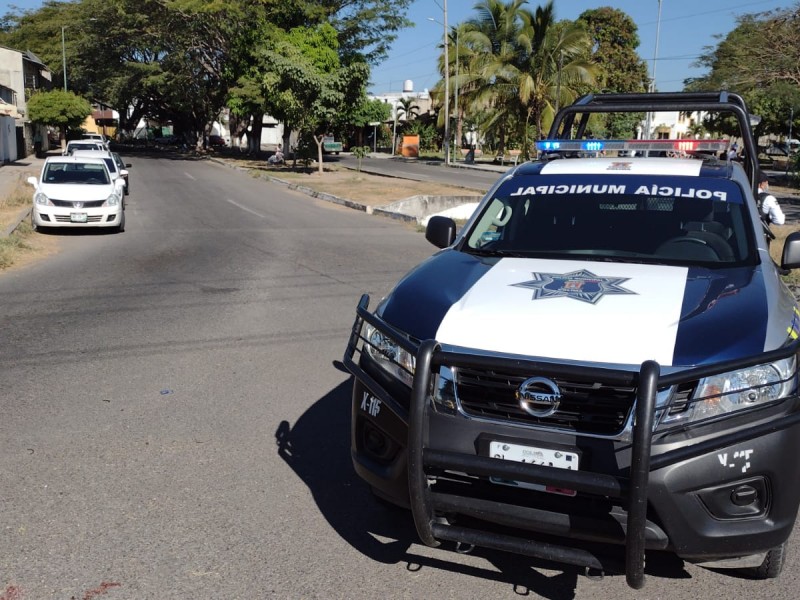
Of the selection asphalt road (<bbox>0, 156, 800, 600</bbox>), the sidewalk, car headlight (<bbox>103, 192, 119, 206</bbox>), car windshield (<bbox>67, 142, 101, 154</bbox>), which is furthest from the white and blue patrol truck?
car windshield (<bbox>67, 142, 101, 154</bbox>)

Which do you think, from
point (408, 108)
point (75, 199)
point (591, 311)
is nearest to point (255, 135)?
point (408, 108)

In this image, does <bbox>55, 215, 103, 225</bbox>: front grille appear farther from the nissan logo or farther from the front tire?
the nissan logo

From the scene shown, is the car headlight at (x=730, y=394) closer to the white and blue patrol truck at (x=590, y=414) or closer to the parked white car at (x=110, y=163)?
the white and blue patrol truck at (x=590, y=414)

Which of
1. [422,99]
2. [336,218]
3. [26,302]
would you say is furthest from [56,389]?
[422,99]

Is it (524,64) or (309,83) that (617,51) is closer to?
(524,64)

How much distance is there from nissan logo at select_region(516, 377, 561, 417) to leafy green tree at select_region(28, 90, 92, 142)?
50.5 metres

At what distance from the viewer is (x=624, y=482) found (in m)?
2.85

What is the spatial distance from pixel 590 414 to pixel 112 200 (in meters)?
14.8

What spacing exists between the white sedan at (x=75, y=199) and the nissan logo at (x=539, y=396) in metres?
14.3

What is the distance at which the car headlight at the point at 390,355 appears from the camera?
3.44 meters

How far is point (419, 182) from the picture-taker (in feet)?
111

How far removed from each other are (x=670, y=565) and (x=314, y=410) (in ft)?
9.18

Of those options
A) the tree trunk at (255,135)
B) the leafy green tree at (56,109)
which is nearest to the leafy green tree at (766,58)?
the tree trunk at (255,135)

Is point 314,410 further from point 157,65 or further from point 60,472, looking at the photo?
point 157,65
